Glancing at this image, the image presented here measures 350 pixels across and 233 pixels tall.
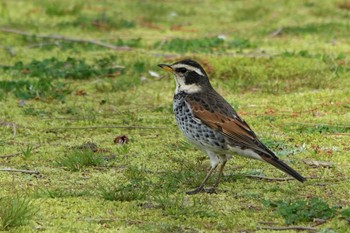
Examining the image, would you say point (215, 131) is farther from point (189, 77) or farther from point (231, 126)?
point (189, 77)

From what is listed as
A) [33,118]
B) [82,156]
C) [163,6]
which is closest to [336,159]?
[82,156]

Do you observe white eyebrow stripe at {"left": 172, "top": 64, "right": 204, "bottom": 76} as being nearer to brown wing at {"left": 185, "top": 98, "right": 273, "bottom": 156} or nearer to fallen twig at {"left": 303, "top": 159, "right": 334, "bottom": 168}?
brown wing at {"left": 185, "top": 98, "right": 273, "bottom": 156}

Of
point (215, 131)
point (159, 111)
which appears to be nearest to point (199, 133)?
point (215, 131)

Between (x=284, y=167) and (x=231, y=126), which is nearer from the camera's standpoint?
(x=284, y=167)

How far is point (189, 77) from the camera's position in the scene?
8.24 metres

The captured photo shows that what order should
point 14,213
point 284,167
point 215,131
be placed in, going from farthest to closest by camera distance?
1. point 215,131
2. point 284,167
3. point 14,213

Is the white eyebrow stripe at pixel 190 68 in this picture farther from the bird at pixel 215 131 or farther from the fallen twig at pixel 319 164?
the fallen twig at pixel 319 164

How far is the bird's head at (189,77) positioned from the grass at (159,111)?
2.36ft

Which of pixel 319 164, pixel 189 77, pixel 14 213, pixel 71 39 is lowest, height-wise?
pixel 71 39

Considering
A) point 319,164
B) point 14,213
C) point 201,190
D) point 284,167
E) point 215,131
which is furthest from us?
point 319,164

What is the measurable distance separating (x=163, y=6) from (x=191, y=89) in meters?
9.24

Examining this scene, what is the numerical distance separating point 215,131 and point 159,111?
2974 mm

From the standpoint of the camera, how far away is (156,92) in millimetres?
11461

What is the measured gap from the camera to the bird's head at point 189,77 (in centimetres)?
820
